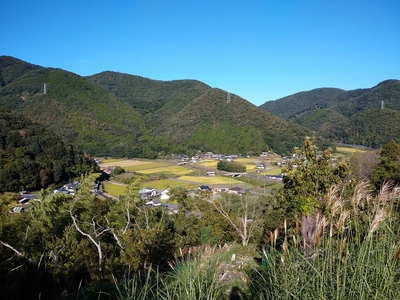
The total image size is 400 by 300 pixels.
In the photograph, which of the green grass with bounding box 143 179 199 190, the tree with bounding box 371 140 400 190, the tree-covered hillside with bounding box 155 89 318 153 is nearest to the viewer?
the tree with bounding box 371 140 400 190

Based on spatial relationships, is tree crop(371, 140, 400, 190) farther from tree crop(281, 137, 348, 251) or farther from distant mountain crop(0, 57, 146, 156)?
distant mountain crop(0, 57, 146, 156)

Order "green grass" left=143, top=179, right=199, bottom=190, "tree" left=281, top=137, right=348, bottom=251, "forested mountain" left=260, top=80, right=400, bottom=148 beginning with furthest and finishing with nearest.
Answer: "forested mountain" left=260, top=80, right=400, bottom=148
"green grass" left=143, top=179, right=199, bottom=190
"tree" left=281, top=137, right=348, bottom=251

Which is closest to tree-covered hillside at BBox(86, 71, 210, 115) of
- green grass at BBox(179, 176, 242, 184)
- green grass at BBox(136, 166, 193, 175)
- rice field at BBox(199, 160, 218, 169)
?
rice field at BBox(199, 160, 218, 169)

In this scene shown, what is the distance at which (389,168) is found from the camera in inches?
525

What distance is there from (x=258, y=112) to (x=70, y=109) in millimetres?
44688

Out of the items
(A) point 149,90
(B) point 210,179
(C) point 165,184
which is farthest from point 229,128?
(A) point 149,90

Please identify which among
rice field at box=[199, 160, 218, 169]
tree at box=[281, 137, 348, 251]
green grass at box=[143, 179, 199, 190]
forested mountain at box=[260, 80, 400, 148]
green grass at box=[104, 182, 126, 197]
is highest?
forested mountain at box=[260, 80, 400, 148]

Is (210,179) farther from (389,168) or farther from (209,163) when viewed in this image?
(389,168)

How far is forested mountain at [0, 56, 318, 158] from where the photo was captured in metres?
57.8

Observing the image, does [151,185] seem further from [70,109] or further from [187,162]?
[70,109]

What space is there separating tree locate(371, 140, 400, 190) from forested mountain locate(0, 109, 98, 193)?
28233 millimetres

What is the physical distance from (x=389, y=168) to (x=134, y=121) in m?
73.2

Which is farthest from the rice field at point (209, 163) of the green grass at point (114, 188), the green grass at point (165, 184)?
the green grass at point (114, 188)

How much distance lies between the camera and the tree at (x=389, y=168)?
41.5ft
